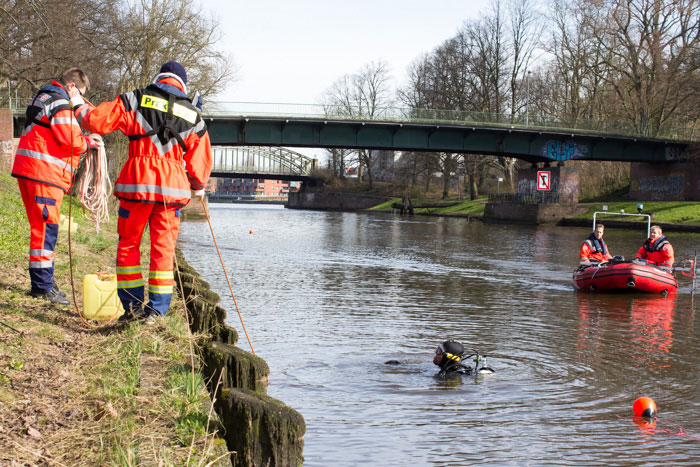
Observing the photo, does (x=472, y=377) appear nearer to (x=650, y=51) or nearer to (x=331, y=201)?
(x=650, y=51)

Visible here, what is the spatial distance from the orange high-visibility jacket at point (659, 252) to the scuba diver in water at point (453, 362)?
1081 cm

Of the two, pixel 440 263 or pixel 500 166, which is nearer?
pixel 440 263

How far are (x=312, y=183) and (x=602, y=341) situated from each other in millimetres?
92746

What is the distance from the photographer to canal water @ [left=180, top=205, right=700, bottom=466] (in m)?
6.06

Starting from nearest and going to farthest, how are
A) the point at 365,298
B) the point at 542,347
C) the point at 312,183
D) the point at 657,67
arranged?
the point at 542,347
the point at 365,298
the point at 657,67
the point at 312,183

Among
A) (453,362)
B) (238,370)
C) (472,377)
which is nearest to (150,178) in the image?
(238,370)

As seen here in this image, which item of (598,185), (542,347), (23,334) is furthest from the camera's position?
(598,185)

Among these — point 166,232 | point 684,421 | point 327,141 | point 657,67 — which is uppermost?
point 657,67

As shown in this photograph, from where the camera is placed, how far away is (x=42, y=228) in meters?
7.42

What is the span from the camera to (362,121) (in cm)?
4478

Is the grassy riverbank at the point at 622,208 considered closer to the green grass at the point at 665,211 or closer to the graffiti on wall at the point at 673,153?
the green grass at the point at 665,211

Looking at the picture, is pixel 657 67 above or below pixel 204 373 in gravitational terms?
above

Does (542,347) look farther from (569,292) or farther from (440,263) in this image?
(440,263)

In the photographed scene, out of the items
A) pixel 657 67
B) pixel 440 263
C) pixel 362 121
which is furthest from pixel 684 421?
pixel 657 67
